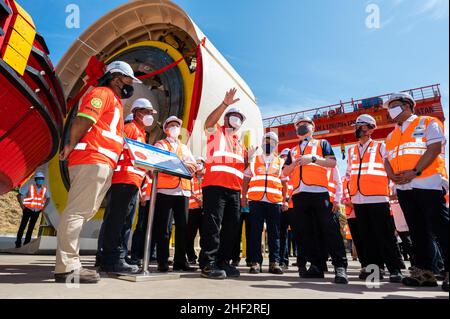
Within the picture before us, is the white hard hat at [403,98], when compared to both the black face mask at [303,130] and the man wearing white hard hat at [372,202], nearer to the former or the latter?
the man wearing white hard hat at [372,202]

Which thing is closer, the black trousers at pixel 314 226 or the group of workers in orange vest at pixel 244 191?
the group of workers in orange vest at pixel 244 191

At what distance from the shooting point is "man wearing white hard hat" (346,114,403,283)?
3344 millimetres

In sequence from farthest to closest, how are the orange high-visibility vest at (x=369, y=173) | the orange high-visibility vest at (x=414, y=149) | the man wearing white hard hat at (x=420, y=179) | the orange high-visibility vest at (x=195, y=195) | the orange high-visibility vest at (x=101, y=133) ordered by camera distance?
1. the orange high-visibility vest at (x=195, y=195)
2. the orange high-visibility vest at (x=369, y=173)
3. the orange high-visibility vest at (x=414, y=149)
4. the man wearing white hard hat at (x=420, y=179)
5. the orange high-visibility vest at (x=101, y=133)

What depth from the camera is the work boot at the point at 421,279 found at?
2.81m

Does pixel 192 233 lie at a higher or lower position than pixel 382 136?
lower


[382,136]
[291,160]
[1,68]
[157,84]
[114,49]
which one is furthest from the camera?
[382,136]

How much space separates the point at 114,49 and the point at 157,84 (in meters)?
1.83

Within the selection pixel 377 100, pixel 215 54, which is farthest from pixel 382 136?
pixel 215 54

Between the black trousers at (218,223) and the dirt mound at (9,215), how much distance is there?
24776 mm

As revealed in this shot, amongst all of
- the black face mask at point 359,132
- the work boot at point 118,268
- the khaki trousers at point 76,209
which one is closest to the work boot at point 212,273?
the work boot at point 118,268

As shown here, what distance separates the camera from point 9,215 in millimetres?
25812
